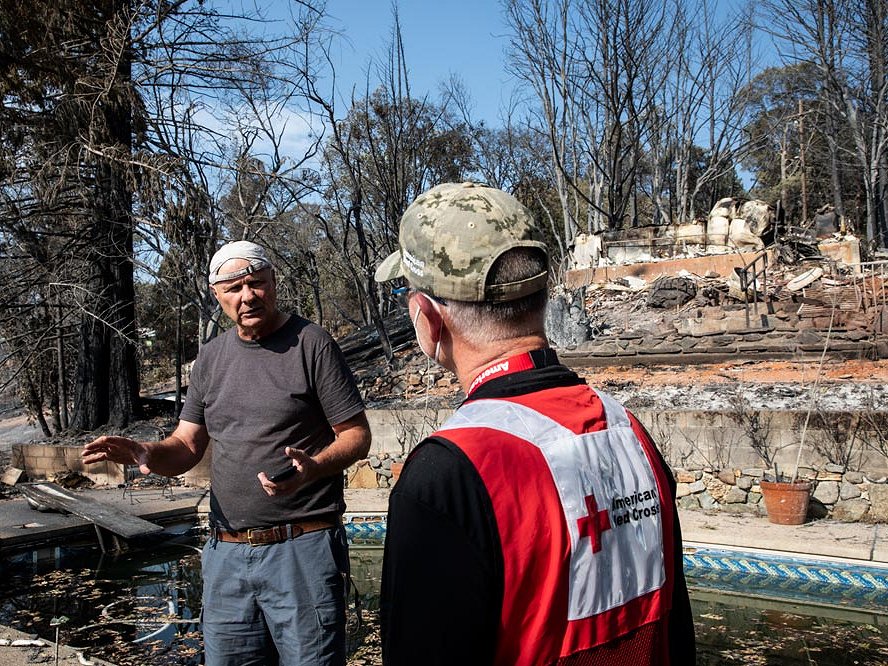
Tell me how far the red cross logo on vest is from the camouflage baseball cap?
0.35 meters

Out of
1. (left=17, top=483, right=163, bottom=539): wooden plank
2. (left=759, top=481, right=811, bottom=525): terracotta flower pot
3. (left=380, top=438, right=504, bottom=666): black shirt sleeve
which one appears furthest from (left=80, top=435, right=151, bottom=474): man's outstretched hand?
(left=759, top=481, right=811, bottom=525): terracotta flower pot

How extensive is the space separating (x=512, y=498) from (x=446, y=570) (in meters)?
0.13

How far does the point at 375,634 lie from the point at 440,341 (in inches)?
157

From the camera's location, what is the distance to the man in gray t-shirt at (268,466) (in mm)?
2615

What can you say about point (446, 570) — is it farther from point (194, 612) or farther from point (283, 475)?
point (194, 612)

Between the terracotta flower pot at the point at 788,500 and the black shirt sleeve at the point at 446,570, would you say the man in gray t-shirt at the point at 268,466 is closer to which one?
the black shirt sleeve at the point at 446,570

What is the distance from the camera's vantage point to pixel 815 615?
5.46m

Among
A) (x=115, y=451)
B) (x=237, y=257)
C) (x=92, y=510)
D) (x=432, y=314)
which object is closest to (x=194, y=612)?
(x=92, y=510)

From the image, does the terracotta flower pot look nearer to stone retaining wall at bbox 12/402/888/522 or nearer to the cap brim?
stone retaining wall at bbox 12/402/888/522

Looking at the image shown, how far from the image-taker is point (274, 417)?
108 inches

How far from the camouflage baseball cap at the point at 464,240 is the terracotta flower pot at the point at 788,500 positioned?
650cm

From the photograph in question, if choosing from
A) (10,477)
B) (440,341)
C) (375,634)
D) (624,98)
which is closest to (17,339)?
(10,477)

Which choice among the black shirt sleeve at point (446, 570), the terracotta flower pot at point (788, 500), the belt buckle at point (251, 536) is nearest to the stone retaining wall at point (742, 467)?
the terracotta flower pot at point (788, 500)

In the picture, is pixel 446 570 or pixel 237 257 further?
pixel 237 257
